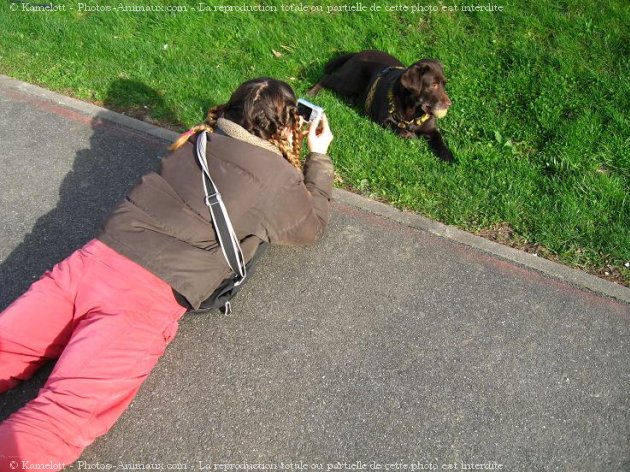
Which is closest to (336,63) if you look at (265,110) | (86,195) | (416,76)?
(416,76)

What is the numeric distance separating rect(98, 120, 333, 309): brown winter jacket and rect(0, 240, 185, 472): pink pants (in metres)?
0.12

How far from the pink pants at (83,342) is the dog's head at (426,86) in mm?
2748

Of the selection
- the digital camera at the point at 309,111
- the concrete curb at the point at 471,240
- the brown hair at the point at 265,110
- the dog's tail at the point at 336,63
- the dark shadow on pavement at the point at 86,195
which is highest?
the brown hair at the point at 265,110

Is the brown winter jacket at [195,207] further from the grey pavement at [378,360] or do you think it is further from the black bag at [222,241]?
the grey pavement at [378,360]

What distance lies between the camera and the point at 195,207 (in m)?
2.86

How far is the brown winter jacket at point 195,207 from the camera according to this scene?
281cm

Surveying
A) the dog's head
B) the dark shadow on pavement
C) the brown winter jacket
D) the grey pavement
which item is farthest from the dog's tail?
the brown winter jacket

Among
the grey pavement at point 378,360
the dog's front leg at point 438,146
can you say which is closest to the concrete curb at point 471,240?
the grey pavement at point 378,360

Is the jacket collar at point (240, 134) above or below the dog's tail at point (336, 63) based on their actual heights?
above

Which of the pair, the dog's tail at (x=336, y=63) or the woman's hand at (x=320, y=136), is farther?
the dog's tail at (x=336, y=63)

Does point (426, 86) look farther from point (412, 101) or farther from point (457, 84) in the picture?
point (457, 84)

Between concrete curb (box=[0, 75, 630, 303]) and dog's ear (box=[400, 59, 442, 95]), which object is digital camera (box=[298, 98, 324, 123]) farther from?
dog's ear (box=[400, 59, 442, 95])

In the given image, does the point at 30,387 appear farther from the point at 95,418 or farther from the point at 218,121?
the point at 218,121

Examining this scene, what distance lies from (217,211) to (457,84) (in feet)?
10.6
